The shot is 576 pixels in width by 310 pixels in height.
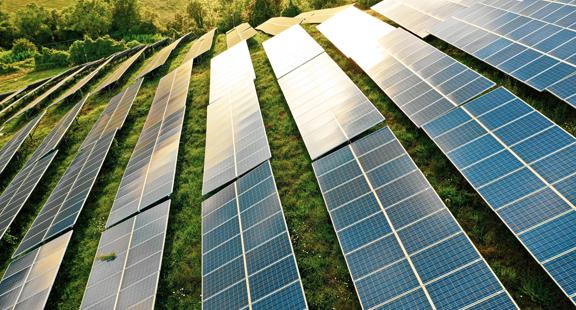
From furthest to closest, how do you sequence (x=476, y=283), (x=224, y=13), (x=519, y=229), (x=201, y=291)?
1. (x=224, y=13)
2. (x=201, y=291)
3. (x=519, y=229)
4. (x=476, y=283)

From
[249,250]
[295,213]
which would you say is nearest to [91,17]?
[295,213]

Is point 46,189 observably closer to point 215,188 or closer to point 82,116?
point 82,116

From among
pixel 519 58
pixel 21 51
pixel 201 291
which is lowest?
pixel 201 291

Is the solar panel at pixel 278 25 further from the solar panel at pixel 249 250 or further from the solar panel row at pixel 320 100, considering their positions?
the solar panel at pixel 249 250

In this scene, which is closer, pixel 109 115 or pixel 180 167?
pixel 180 167

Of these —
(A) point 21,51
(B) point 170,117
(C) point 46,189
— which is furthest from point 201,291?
(A) point 21,51

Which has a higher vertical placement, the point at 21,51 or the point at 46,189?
the point at 21,51

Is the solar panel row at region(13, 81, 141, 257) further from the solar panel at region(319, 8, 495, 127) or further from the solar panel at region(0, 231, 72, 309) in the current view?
the solar panel at region(319, 8, 495, 127)
